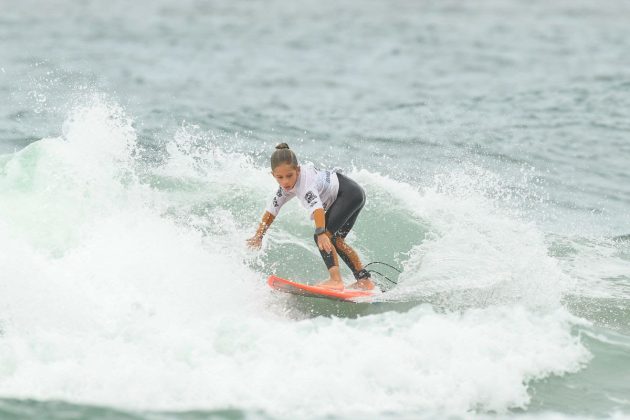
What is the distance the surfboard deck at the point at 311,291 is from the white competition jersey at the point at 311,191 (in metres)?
0.75

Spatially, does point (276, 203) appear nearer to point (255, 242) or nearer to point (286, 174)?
point (255, 242)

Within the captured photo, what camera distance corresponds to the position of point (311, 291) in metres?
8.64

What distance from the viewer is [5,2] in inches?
1503

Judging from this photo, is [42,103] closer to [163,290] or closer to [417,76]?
[163,290]

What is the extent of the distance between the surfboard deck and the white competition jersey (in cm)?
75

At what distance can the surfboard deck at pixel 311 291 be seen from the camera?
862cm

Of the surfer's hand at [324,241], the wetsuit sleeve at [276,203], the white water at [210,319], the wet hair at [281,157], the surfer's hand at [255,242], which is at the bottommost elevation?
the white water at [210,319]

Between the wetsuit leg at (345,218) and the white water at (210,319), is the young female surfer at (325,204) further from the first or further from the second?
the white water at (210,319)

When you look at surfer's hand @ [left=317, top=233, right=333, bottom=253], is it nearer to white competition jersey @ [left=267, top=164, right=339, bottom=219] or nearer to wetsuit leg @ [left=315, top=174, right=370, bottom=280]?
white competition jersey @ [left=267, top=164, right=339, bottom=219]

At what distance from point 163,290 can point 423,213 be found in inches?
166

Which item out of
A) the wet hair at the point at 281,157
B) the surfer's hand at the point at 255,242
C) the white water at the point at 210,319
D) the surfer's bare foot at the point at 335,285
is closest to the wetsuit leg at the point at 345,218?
the surfer's bare foot at the point at 335,285

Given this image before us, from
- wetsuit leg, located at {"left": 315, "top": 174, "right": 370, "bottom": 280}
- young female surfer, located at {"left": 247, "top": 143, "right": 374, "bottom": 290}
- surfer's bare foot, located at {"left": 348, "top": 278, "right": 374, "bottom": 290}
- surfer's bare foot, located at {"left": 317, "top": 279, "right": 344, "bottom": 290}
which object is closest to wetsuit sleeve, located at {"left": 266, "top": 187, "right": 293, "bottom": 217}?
young female surfer, located at {"left": 247, "top": 143, "right": 374, "bottom": 290}

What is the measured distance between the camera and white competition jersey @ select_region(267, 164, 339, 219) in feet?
29.1

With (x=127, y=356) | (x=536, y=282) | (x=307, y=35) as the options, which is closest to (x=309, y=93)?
(x=307, y=35)
